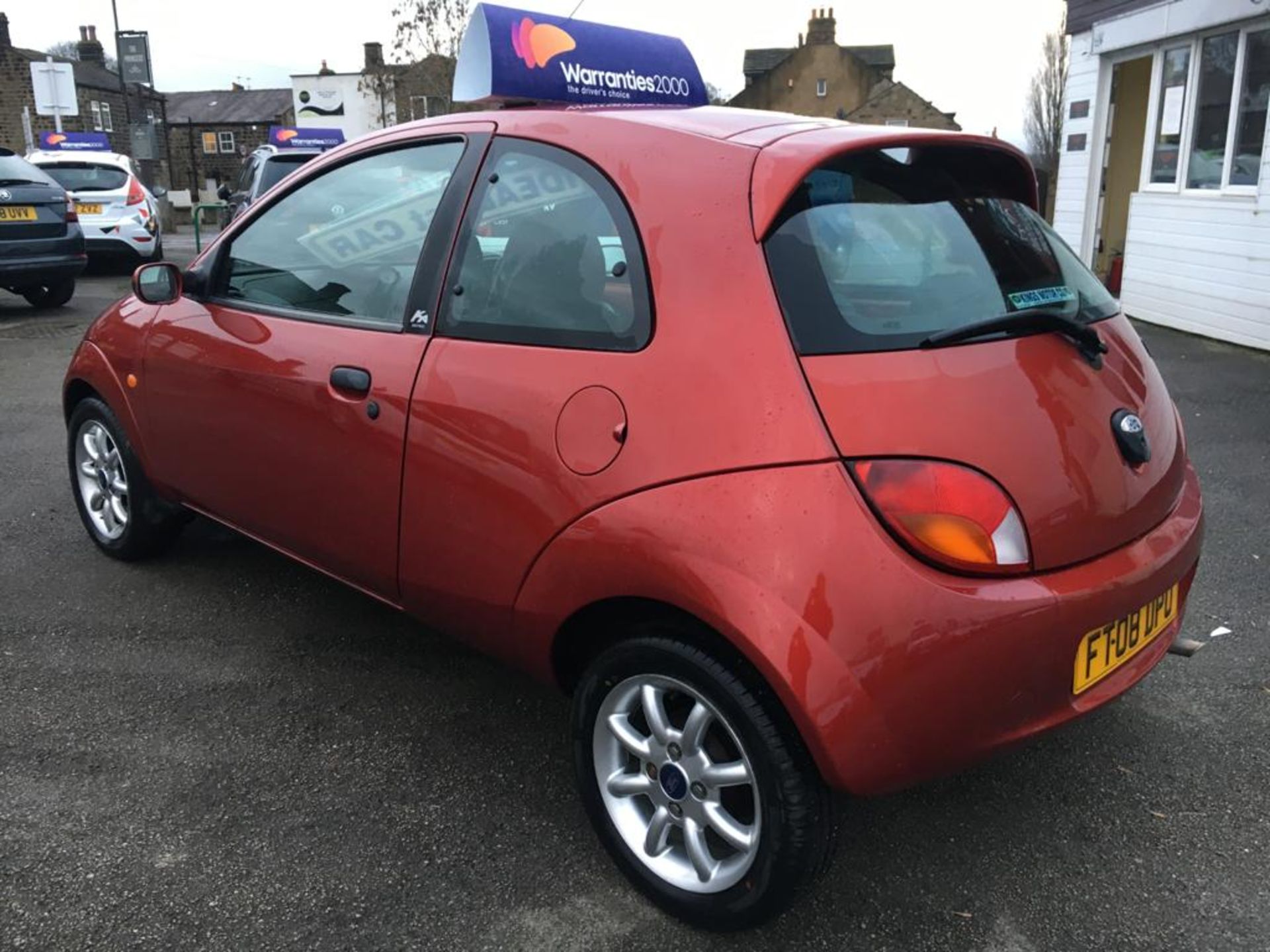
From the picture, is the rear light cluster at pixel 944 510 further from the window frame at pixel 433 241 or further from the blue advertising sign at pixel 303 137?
the blue advertising sign at pixel 303 137

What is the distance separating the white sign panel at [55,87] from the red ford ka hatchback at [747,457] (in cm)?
2478

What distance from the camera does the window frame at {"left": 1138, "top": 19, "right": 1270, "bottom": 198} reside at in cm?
864

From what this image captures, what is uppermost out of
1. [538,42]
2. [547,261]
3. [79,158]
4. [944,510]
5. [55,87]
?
[55,87]

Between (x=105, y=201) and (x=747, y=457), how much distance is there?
14.2 m

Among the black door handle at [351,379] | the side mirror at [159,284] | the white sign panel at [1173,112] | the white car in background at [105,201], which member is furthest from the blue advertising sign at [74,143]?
the black door handle at [351,379]

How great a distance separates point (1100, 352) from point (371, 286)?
5.99ft

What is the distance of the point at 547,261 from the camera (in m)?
2.46

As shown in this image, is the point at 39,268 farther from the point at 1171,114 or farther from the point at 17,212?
the point at 1171,114

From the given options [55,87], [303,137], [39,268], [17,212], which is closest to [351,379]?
[17,212]

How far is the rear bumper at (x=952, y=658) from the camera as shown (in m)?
1.87

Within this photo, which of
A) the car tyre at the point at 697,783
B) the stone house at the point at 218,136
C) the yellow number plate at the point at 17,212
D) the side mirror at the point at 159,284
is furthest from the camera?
the stone house at the point at 218,136

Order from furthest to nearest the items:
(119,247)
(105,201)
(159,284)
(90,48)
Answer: (90,48)
(119,247)
(105,201)
(159,284)

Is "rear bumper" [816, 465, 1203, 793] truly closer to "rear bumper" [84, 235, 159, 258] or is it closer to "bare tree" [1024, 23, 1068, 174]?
"rear bumper" [84, 235, 159, 258]

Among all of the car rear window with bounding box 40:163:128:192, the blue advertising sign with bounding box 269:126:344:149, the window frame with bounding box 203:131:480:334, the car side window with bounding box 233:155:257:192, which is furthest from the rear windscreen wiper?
the blue advertising sign with bounding box 269:126:344:149
